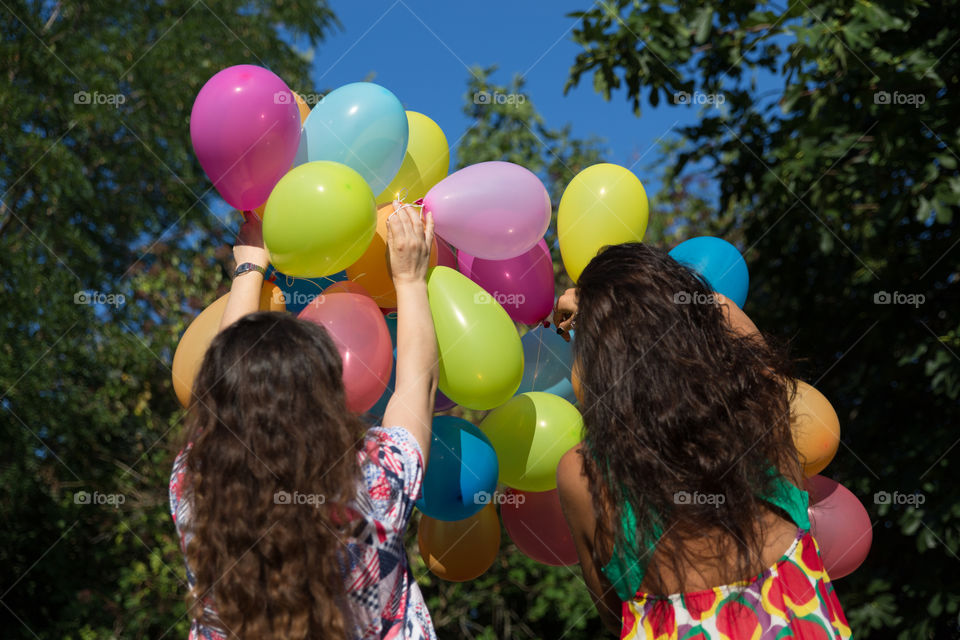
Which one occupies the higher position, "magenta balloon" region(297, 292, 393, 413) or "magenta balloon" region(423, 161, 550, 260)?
"magenta balloon" region(423, 161, 550, 260)

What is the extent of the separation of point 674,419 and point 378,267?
3.03 ft

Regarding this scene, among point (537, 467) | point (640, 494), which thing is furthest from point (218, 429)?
point (537, 467)

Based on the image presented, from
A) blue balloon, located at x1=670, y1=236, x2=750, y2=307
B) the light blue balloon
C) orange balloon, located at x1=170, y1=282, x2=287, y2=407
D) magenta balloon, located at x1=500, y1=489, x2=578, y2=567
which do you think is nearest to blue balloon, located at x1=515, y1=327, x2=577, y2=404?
magenta balloon, located at x1=500, y1=489, x2=578, y2=567

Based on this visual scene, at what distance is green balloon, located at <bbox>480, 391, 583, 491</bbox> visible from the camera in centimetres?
201

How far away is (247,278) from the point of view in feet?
5.86

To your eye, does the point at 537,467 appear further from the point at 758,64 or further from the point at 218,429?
the point at 758,64

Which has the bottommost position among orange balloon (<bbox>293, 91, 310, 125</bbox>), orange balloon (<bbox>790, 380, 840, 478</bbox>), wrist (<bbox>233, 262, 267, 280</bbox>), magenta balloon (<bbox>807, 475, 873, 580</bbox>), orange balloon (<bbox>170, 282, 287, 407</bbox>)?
magenta balloon (<bbox>807, 475, 873, 580</bbox>)

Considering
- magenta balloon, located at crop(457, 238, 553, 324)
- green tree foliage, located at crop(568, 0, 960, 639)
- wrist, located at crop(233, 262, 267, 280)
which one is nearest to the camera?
wrist, located at crop(233, 262, 267, 280)

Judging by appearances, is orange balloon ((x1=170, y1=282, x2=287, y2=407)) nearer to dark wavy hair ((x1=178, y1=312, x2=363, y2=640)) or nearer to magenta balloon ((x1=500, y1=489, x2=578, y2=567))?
dark wavy hair ((x1=178, y1=312, x2=363, y2=640))

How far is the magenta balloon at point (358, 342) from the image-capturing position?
1.74 meters

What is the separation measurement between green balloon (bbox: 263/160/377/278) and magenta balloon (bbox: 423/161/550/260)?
0.93ft

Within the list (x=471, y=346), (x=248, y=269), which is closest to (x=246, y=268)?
(x=248, y=269)

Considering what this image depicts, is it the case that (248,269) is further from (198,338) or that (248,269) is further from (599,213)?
(599,213)

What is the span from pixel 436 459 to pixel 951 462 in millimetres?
2564
